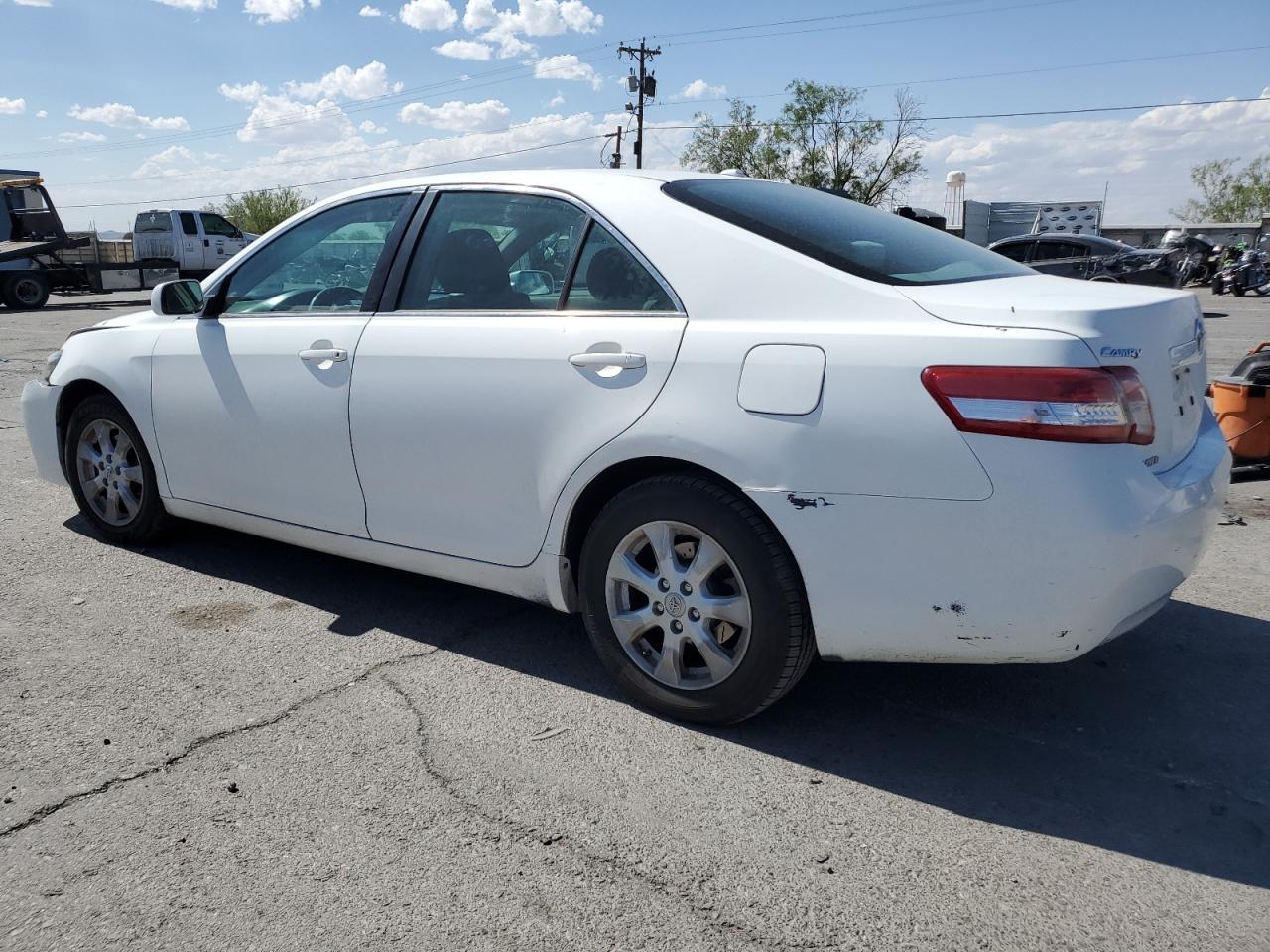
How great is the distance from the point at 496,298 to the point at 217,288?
1.49 m

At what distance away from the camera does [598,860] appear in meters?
2.50

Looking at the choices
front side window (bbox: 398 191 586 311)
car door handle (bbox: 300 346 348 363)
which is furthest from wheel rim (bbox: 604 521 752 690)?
car door handle (bbox: 300 346 348 363)

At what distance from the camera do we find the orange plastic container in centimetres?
594

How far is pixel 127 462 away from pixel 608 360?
275cm

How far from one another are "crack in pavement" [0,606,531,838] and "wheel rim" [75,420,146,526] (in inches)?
70.2

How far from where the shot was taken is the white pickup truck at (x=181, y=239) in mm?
28734

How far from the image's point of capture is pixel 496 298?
139 inches

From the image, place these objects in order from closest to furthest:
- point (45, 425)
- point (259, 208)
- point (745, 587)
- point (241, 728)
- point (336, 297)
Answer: point (745, 587)
point (241, 728)
point (336, 297)
point (45, 425)
point (259, 208)

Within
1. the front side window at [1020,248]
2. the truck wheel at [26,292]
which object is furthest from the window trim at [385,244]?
the truck wheel at [26,292]

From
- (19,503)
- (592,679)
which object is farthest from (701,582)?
(19,503)

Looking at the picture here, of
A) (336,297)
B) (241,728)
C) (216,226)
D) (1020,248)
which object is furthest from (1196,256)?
(241,728)

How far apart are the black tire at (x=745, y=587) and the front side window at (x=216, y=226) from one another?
2945 centimetres

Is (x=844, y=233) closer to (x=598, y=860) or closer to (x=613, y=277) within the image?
(x=613, y=277)

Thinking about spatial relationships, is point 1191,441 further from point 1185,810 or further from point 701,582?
point 701,582
